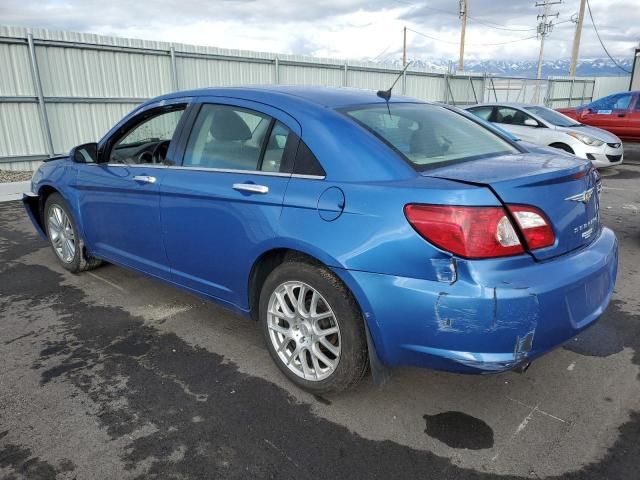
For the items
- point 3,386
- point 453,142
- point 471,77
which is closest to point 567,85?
point 471,77

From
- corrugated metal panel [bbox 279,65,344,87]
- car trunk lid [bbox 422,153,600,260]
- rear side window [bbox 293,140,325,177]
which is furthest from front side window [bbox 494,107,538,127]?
rear side window [bbox 293,140,325,177]

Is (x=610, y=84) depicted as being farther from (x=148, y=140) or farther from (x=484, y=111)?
(x=148, y=140)

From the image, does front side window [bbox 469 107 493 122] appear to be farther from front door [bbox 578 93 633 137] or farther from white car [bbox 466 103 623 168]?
front door [bbox 578 93 633 137]

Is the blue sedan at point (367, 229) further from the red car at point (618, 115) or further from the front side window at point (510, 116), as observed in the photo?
the red car at point (618, 115)

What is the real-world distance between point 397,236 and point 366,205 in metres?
0.21

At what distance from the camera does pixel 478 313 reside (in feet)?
6.89

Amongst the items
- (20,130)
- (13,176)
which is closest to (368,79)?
(20,130)

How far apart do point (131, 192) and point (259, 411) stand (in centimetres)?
189

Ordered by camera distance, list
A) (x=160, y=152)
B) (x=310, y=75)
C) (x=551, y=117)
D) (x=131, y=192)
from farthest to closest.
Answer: (x=310, y=75)
(x=551, y=117)
(x=160, y=152)
(x=131, y=192)

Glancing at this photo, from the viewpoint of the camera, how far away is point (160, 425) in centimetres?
251

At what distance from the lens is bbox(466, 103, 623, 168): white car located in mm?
10328

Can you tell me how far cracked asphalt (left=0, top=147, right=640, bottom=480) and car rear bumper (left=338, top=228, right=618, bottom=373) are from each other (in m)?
0.43

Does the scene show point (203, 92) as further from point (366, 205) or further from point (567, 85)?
point (567, 85)

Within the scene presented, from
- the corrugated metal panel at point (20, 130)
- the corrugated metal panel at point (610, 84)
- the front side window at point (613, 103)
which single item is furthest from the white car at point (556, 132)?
the corrugated metal panel at point (610, 84)
